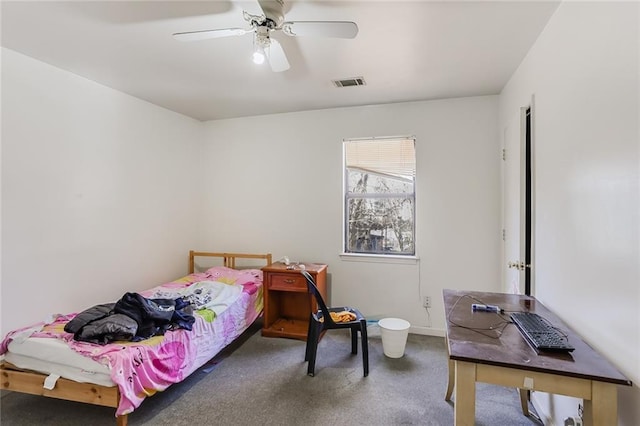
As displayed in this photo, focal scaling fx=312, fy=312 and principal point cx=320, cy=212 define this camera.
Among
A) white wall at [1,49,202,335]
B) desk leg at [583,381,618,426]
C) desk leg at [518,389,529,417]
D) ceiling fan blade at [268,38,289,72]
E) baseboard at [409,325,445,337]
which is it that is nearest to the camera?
desk leg at [583,381,618,426]

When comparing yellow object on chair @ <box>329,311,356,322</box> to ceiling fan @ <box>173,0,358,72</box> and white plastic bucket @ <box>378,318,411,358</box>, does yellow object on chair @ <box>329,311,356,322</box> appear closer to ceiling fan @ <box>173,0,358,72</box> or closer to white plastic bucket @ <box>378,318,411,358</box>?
white plastic bucket @ <box>378,318,411,358</box>

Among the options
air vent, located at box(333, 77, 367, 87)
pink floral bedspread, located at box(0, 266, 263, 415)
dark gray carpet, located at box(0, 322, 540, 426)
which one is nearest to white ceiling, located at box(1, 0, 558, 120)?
air vent, located at box(333, 77, 367, 87)

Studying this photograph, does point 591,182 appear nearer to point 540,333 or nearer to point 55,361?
point 540,333

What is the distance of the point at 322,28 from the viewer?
171 centimetres

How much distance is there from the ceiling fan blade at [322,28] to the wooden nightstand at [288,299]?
2.21 meters

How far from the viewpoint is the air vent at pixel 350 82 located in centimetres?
284

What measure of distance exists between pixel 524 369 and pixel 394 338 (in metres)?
1.67

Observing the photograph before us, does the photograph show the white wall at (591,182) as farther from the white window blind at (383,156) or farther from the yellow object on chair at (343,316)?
the white window blind at (383,156)

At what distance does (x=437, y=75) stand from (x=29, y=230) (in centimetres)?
357

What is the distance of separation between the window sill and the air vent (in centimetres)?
183

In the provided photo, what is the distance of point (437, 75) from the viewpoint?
2.73 meters

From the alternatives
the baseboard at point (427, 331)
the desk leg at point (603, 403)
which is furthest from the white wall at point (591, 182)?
the baseboard at point (427, 331)

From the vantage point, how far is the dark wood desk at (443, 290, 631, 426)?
1.16m

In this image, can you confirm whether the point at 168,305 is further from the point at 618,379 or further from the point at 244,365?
the point at 618,379
